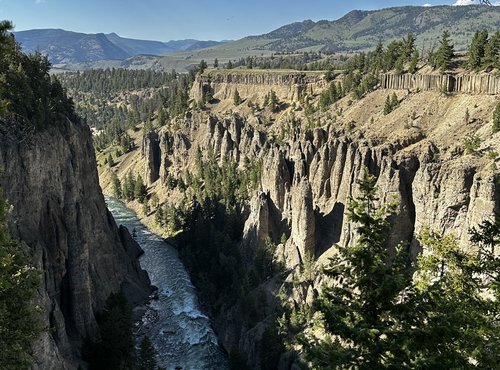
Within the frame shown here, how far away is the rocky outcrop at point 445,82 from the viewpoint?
83.2 metres

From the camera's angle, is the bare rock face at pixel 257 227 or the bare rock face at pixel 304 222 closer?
the bare rock face at pixel 304 222

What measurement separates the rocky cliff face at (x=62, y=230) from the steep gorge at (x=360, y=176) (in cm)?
2001

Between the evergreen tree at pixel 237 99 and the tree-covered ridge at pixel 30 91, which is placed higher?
the tree-covered ridge at pixel 30 91

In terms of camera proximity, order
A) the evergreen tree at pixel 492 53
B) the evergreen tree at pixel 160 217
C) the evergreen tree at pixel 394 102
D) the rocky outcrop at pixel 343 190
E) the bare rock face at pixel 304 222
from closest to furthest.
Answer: the rocky outcrop at pixel 343 190
the bare rock face at pixel 304 222
the evergreen tree at pixel 492 53
the evergreen tree at pixel 394 102
the evergreen tree at pixel 160 217

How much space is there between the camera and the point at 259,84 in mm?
182500

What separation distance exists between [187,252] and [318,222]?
31.2 metres

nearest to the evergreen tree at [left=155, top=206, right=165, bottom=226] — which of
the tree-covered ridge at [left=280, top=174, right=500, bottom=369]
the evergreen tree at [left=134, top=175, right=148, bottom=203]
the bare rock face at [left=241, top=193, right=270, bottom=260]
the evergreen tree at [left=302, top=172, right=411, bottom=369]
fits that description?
the evergreen tree at [left=134, top=175, right=148, bottom=203]

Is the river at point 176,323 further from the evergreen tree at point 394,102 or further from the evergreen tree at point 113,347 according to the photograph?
the evergreen tree at point 394,102

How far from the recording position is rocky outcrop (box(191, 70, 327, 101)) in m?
162

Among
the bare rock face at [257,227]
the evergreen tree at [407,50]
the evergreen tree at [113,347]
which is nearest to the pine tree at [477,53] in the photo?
the evergreen tree at [407,50]

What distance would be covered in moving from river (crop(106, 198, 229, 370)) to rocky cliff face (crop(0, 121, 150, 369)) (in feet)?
18.5

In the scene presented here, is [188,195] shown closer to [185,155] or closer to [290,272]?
[185,155]

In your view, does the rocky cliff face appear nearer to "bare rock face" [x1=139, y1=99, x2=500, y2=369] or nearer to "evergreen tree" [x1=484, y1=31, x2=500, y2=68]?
"bare rock face" [x1=139, y1=99, x2=500, y2=369]

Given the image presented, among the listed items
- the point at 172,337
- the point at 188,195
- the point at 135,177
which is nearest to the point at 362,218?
the point at 172,337
